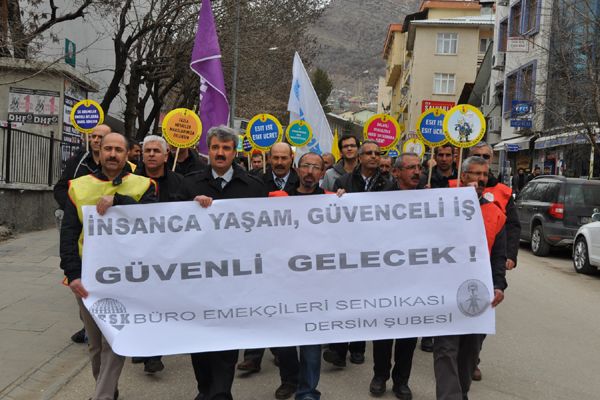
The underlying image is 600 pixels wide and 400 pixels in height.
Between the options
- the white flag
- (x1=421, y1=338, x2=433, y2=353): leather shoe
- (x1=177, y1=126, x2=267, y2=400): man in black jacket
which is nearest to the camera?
(x1=177, y1=126, x2=267, y2=400): man in black jacket

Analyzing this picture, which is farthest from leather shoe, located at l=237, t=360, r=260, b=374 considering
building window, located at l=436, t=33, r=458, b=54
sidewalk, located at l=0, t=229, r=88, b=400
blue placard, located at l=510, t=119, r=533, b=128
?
building window, located at l=436, t=33, r=458, b=54

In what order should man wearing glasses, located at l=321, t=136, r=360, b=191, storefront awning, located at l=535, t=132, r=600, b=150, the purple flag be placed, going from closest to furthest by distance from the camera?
man wearing glasses, located at l=321, t=136, r=360, b=191 → the purple flag → storefront awning, located at l=535, t=132, r=600, b=150

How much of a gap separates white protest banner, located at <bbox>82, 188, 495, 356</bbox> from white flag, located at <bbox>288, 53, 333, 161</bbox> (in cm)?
595

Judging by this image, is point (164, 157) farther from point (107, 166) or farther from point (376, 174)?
point (376, 174)

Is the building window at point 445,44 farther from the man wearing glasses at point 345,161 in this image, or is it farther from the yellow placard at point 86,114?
the man wearing glasses at point 345,161

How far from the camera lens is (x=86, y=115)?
1081 cm

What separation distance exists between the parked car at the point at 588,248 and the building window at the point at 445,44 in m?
48.5

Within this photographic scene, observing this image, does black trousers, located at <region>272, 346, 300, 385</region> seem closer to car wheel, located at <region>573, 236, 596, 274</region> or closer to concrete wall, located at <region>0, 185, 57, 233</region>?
car wheel, located at <region>573, 236, 596, 274</region>

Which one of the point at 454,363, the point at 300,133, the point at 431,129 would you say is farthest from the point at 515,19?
the point at 454,363

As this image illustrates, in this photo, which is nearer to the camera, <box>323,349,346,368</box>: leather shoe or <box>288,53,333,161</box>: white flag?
<box>323,349,346,368</box>: leather shoe

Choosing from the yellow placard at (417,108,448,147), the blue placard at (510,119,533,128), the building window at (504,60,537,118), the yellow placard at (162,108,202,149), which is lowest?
the yellow placard at (162,108,202,149)

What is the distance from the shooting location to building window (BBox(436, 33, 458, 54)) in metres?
57.8

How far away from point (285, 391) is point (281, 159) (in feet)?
6.50

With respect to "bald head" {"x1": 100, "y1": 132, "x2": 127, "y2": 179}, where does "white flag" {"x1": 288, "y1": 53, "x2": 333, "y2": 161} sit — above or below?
above
